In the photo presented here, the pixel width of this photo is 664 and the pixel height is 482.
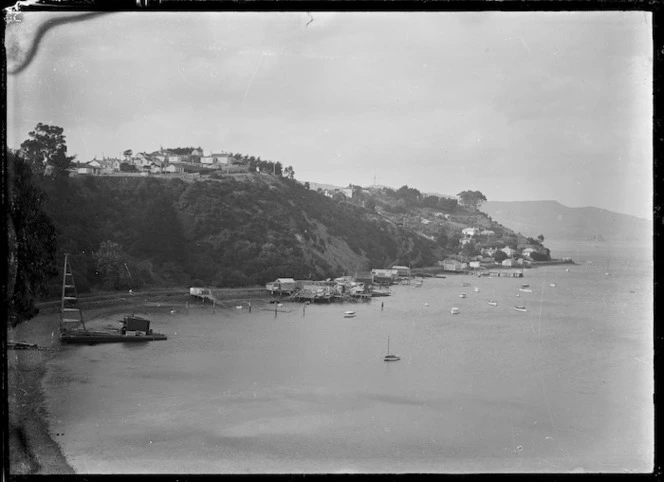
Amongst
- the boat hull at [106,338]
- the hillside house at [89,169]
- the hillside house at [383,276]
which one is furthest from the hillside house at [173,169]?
the hillside house at [383,276]

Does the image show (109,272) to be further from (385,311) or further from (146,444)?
(385,311)

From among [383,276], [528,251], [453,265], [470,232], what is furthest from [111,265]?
[528,251]

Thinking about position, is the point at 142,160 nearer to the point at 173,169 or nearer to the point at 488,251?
the point at 173,169

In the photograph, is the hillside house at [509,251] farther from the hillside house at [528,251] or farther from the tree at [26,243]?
the tree at [26,243]

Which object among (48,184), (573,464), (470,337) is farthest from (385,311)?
(48,184)

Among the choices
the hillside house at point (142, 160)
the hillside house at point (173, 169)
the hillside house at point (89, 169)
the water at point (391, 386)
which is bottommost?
the water at point (391, 386)

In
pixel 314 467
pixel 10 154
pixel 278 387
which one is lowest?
pixel 314 467
